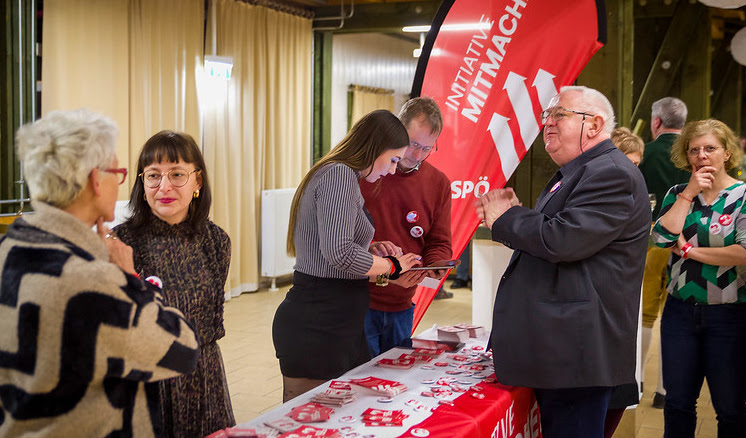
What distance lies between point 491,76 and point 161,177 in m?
2.12

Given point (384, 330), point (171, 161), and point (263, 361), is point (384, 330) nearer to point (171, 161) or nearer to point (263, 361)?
point (171, 161)

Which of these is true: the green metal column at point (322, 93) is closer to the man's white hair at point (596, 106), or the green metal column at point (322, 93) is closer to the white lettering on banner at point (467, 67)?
the white lettering on banner at point (467, 67)

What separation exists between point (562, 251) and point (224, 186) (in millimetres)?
5640

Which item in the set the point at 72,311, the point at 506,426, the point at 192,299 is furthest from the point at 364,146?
the point at 72,311

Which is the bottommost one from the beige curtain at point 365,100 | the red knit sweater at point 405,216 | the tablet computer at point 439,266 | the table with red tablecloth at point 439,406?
the table with red tablecloth at point 439,406

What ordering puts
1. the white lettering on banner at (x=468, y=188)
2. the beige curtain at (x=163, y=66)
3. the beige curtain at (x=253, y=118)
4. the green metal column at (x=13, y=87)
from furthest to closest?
the beige curtain at (x=253, y=118) → the beige curtain at (x=163, y=66) → the green metal column at (x=13, y=87) → the white lettering on banner at (x=468, y=188)

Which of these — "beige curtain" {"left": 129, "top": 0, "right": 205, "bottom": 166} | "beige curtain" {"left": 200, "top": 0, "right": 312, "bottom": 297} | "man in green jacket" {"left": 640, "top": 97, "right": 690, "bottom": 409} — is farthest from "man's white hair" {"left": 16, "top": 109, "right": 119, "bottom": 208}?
"beige curtain" {"left": 200, "top": 0, "right": 312, "bottom": 297}

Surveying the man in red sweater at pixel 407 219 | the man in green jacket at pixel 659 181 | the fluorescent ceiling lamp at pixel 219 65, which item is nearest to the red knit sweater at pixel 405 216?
the man in red sweater at pixel 407 219

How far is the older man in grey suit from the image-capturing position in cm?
217

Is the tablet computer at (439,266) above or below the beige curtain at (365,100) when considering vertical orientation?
below

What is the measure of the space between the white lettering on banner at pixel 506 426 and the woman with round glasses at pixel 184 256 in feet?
2.87

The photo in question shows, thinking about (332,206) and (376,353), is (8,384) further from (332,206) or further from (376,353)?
(376,353)

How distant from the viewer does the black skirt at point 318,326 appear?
2467 millimetres

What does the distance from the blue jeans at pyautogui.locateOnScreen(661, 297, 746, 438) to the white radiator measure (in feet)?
17.5
